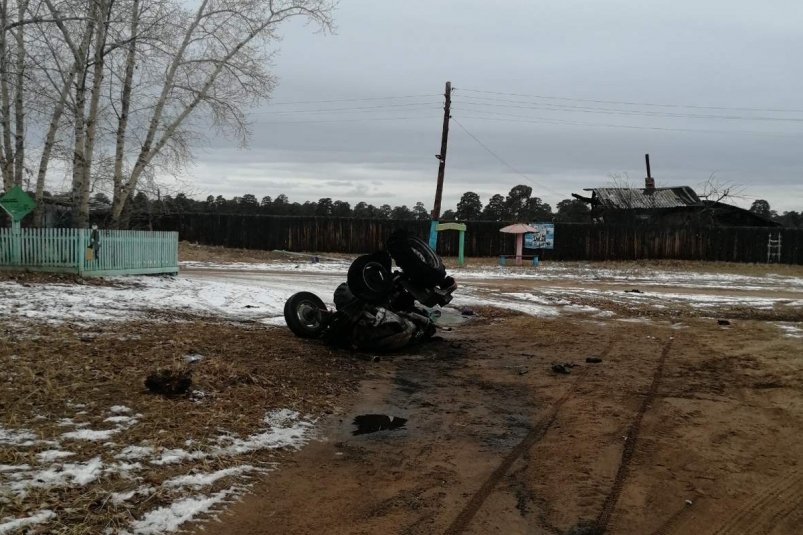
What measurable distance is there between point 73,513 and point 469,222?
3429cm

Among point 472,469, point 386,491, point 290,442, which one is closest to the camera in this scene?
point 386,491

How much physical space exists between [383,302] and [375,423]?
3.66 m

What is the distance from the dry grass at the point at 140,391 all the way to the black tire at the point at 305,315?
26 cm

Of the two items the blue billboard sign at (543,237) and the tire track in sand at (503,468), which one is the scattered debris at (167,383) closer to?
the tire track in sand at (503,468)

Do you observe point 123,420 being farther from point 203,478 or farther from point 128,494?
point 128,494

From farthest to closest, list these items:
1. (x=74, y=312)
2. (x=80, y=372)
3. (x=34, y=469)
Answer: (x=74, y=312) < (x=80, y=372) < (x=34, y=469)

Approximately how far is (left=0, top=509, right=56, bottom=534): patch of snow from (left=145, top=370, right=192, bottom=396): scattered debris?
7.86ft

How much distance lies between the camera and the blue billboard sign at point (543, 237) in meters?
35.4

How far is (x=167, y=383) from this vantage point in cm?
601

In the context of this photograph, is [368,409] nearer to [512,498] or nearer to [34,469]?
[512,498]

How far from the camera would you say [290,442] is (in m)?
5.31

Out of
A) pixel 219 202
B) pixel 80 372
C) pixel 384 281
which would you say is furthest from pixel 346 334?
pixel 219 202

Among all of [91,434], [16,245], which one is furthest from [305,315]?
[16,245]

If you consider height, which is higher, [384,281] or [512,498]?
[384,281]
